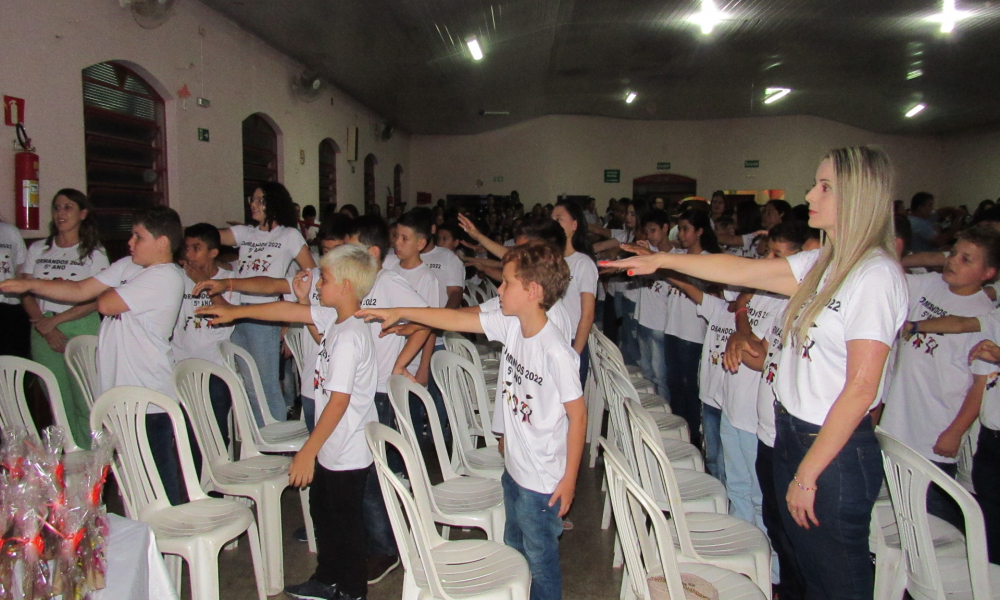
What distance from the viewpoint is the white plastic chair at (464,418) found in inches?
116

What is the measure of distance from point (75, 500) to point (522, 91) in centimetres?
1211

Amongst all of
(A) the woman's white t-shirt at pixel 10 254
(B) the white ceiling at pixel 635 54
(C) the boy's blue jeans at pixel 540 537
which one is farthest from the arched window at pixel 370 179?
(C) the boy's blue jeans at pixel 540 537

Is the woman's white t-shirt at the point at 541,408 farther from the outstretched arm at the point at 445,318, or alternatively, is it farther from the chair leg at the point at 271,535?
the chair leg at the point at 271,535

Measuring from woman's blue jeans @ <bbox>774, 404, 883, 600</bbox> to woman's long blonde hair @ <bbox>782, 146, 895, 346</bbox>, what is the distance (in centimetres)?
28

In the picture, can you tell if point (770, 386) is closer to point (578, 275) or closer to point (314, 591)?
point (578, 275)

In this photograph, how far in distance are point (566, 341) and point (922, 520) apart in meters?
1.19

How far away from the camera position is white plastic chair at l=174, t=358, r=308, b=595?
2715 millimetres

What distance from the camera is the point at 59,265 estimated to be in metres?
3.78

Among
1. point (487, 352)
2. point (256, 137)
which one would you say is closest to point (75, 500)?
point (487, 352)

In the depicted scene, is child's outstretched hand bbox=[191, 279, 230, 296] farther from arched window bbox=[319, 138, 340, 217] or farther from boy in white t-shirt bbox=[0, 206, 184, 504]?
arched window bbox=[319, 138, 340, 217]

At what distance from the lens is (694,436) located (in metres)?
4.29

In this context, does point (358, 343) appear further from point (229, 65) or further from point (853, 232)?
point (229, 65)

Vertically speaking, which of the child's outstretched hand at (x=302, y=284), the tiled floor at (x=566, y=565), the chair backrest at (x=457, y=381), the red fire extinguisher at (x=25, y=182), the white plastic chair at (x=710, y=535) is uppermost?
the red fire extinguisher at (x=25, y=182)

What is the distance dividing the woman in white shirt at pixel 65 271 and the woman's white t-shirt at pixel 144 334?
117cm
